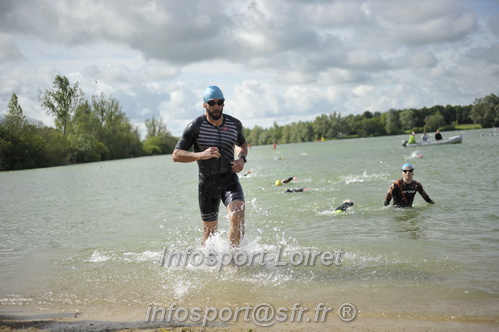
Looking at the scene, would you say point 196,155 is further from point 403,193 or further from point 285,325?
point 403,193

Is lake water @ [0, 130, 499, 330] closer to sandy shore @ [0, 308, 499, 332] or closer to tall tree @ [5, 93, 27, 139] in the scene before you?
sandy shore @ [0, 308, 499, 332]

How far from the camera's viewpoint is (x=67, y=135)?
82438 mm

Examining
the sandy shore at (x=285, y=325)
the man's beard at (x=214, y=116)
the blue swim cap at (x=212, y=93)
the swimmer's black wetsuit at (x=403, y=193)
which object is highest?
the blue swim cap at (x=212, y=93)

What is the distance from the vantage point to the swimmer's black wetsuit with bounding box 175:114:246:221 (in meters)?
6.21

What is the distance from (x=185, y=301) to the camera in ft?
17.5

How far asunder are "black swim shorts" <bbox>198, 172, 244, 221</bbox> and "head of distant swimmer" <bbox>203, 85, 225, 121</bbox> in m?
0.96

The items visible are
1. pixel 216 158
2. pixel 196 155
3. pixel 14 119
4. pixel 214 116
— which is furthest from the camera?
pixel 14 119

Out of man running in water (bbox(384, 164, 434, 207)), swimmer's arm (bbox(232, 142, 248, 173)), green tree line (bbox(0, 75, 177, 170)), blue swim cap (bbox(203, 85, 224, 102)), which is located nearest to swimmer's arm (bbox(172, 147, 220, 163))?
swimmer's arm (bbox(232, 142, 248, 173))

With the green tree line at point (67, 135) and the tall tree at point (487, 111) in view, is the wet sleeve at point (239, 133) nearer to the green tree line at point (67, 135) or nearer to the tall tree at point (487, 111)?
the green tree line at point (67, 135)

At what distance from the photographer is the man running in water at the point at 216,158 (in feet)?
20.1

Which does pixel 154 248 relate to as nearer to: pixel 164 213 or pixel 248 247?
pixel 248 247

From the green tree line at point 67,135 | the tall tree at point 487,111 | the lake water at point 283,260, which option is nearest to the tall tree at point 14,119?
the green tree line at point 67,135

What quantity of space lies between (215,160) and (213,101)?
90 cm

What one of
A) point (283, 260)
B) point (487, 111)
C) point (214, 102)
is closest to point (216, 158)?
point (214, 102)
